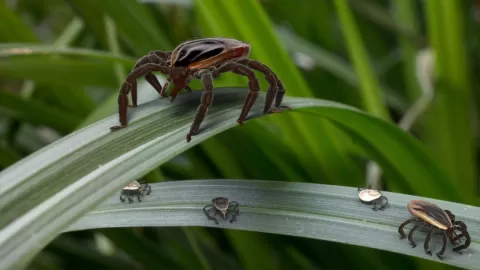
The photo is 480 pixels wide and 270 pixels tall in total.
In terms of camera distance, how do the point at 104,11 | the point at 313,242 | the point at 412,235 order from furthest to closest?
the point at 104,11
the point at 313,242
the point at 412,235

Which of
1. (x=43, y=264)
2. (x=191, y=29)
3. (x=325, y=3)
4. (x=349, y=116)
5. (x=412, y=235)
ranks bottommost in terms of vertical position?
(x=412, y=235)

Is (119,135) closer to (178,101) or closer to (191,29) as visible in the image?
(178,101)

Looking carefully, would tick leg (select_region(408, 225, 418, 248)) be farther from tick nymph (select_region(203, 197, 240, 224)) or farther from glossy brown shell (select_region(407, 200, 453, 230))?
tick nymph (select_region(203, 197, 240, 224))

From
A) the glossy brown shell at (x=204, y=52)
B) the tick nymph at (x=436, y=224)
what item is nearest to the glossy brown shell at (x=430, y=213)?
the tick nymph at (x=436, y=224)

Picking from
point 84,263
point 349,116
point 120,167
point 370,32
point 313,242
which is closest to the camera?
point 120,167

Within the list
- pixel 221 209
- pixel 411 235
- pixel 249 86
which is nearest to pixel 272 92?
pixel 249 86

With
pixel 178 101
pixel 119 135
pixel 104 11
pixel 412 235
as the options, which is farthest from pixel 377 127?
pixel 104 11
